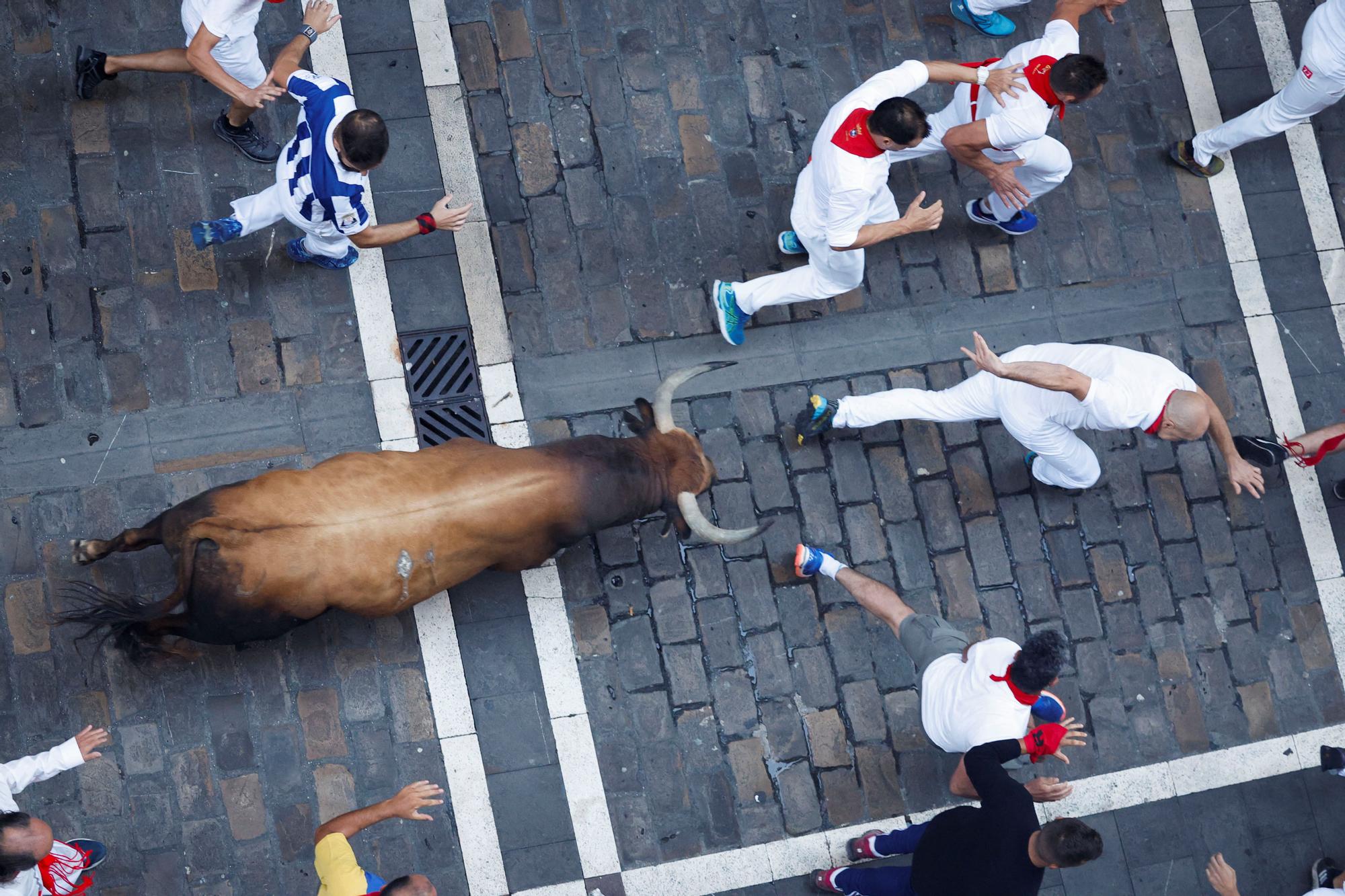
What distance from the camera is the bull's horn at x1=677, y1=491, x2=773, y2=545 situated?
6543mm

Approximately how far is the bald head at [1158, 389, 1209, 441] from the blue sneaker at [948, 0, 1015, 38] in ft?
11.4

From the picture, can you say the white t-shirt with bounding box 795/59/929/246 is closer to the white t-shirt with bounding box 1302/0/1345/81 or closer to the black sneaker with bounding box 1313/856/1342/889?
the white t-shirt with bounding box 1302/0/1345/81

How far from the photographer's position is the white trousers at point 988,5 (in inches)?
332

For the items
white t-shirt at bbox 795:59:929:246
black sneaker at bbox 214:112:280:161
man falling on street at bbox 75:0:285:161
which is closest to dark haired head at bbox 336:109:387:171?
man falling on street at bbox 75:0:285:161

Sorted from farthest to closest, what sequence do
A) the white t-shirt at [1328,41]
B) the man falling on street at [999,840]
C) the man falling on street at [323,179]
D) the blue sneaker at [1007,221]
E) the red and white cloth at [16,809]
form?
the blue sneaker at [1007,221], the white t-shirt at [1328,41], the man falling on street at [323,179], the red and white cloth at [16,809], the man falling on street at [999,840]

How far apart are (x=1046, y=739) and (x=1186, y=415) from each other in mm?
1985

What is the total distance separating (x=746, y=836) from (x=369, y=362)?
12.8ft

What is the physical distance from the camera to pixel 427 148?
26.1 feet

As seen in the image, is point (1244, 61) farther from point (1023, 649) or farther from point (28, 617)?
point (28, 617)

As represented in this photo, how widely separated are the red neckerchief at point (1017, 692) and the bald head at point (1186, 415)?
1696mm

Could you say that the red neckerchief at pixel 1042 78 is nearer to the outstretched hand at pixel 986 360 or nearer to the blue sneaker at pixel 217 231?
the outstretched hand at pixel 986 360

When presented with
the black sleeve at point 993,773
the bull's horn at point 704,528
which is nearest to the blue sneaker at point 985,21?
the bull's horn at point 704,528

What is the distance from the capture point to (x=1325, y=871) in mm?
7723

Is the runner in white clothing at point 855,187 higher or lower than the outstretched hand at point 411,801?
higher
